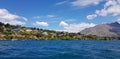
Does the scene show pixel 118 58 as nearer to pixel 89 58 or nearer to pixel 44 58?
pixel 89 58

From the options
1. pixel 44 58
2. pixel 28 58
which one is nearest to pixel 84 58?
pixel 44 58

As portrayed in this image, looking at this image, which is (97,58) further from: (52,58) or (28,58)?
(28,58)

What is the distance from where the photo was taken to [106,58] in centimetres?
3988

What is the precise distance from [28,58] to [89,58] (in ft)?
38.4

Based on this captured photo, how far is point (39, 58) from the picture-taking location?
38.6 meters

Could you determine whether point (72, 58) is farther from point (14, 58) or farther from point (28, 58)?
point (14, 58)

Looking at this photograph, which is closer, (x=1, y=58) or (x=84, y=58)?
(x=1, y=58)

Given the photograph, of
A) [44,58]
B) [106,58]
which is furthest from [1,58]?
[106,58]

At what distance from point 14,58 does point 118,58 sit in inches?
786

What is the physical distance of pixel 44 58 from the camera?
3894 cm

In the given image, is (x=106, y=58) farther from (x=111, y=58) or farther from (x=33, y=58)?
(x=33, y=58)

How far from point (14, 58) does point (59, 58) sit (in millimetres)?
8590

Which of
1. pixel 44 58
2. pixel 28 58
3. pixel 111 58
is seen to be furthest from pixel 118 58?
pixel 28 58

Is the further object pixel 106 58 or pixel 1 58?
pixel 106 58
